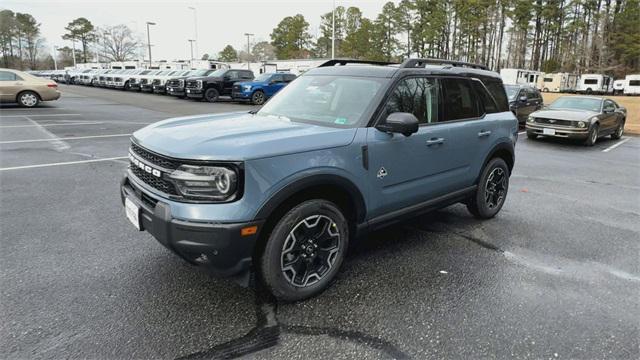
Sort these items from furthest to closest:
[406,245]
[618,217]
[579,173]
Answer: [579,173]
[618,217]
[406,245]

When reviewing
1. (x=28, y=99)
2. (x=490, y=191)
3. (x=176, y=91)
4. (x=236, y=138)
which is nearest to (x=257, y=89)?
(x=176, y=91)

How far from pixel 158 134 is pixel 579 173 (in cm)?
836

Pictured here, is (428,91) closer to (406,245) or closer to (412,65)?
(412,65)

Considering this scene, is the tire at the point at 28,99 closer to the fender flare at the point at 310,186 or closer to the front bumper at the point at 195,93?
the front bumper at the point at 195,93

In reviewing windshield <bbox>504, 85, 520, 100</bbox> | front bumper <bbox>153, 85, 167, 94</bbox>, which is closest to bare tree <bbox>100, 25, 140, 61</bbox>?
front bumper <bbox>153, 85, 167, 94</bbox>

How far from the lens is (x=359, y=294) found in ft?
10.9

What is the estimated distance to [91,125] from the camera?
12.9m

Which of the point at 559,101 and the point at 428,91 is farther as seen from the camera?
the point at 559,101

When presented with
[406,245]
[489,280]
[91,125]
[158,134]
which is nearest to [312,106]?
[158,134]

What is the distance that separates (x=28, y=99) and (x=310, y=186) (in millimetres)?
18599

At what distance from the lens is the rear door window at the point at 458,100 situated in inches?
169

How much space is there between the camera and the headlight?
2.66 metres

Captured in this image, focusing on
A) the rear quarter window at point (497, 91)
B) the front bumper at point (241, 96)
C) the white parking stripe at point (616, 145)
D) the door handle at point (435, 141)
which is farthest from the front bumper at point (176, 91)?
the door handle at point (435, 141)

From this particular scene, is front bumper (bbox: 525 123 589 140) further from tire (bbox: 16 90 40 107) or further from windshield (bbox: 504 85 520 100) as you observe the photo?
tire (bbox: 16 90 40 107)
